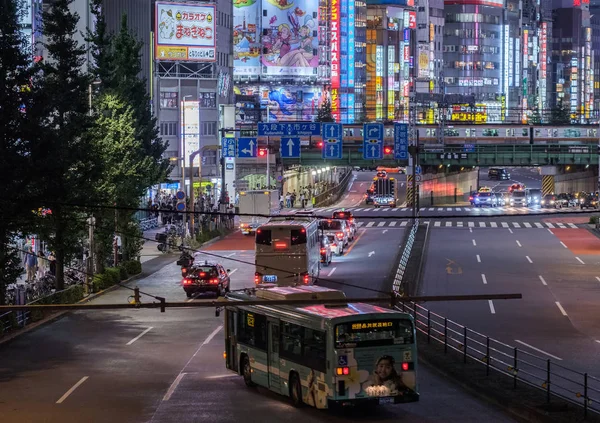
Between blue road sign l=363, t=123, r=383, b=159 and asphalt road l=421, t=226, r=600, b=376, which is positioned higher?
blue road sign l=363, t=123, r=383, b=159

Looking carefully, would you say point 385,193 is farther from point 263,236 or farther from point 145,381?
point 145,381

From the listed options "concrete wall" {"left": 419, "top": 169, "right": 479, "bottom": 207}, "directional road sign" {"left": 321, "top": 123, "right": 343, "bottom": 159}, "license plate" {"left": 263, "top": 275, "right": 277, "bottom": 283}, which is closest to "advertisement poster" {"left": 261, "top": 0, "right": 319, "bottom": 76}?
"concrete wall" {"left": 419, "top": 169, "right": 479, "bottom": 207}

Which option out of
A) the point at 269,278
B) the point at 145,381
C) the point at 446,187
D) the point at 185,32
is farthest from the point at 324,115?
the point at 145,381

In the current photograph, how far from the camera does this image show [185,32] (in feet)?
352

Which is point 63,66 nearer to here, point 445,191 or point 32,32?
point 32,32

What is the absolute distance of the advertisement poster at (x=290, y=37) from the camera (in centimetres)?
16088

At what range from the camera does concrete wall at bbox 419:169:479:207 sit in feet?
384

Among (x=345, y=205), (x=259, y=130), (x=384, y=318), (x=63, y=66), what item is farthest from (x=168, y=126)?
(x=384, y=318)

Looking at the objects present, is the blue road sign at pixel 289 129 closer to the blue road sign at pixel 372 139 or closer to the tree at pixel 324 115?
the blue road sign at pixel 372 139

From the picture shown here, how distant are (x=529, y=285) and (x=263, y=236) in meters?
11.9

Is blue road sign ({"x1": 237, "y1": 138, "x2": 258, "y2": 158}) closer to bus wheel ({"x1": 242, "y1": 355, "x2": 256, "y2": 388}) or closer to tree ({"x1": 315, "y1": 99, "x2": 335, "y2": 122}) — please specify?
bus wheel ({"x1": 242, "y1": 355, "x2": 256, "y2": 388})

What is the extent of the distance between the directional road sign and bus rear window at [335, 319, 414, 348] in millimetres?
58000

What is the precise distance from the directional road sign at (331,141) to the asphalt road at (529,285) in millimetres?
9571

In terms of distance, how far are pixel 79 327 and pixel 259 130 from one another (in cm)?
4451
